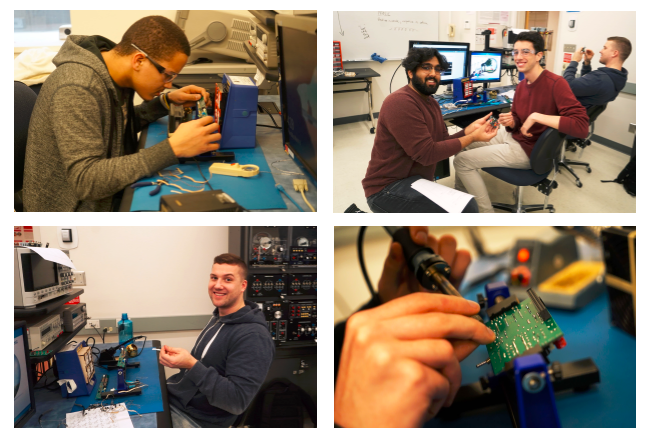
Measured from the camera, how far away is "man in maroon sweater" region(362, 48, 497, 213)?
137cm

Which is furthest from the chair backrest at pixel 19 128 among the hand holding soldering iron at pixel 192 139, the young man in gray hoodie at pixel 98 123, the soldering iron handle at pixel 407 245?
the soldering iron handle at pixel 407 245

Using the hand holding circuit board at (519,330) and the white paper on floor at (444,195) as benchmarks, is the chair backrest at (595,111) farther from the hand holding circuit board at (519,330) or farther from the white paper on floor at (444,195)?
the hand holding circuit board at (519,330)

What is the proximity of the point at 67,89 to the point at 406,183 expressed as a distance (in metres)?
1.13

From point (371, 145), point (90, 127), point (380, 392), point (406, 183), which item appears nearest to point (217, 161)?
point (90, 127)

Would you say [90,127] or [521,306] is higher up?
[90,127]

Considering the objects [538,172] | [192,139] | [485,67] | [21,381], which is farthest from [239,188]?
[485,67]

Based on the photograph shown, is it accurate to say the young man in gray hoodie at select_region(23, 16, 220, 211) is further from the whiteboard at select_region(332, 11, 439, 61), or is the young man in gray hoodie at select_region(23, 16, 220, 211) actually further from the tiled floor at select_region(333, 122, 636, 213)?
the whiteboard at select_region(332, 11, 439, 61)

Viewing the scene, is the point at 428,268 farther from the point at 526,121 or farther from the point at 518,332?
the point at 526,121

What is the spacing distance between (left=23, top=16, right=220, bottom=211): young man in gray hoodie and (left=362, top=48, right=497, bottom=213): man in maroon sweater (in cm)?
64

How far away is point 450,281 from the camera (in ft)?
3.26

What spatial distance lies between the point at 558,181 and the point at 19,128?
220 centimetres

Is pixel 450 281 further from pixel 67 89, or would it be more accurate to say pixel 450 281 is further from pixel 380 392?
pixel 67 89

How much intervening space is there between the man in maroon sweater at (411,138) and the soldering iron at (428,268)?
0.35 meters

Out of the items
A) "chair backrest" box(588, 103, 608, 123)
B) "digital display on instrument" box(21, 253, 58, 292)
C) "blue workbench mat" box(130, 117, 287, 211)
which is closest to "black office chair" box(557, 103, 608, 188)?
"chair backrest" box(588, 103, 608, 123)
